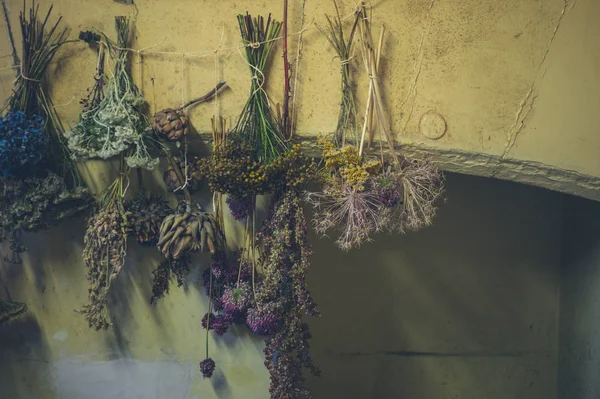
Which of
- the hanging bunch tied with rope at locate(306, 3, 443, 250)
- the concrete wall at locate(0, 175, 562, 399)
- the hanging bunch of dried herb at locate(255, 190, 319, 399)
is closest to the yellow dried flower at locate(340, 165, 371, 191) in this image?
the hanging bunch tied with rope at locate(306, 3, 443, 250)

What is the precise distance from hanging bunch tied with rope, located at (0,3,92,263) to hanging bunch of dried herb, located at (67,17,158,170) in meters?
0.14

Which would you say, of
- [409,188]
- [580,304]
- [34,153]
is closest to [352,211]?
[409,188]

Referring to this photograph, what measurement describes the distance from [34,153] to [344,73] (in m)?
1.21

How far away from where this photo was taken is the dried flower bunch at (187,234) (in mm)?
2377

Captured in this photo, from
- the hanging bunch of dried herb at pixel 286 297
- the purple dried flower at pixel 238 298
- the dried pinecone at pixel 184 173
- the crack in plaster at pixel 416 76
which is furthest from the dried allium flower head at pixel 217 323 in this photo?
the crack in plaster at pixel 416 76

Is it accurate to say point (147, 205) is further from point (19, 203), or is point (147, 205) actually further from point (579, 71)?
point (579, 71)

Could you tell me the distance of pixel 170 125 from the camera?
95.2 inches

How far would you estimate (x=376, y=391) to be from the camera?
3.53 m

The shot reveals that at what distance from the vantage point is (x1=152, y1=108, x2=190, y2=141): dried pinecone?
95.3 inches

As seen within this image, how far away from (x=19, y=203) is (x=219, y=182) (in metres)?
0.76

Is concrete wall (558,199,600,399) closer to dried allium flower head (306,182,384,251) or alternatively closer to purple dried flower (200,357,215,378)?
dried allium flower head (306,182,384,251)

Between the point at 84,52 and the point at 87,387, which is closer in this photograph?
the point at 84,52

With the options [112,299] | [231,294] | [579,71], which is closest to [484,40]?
[579,71]

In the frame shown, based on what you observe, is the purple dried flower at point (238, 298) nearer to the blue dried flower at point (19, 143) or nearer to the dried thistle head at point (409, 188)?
the dried thistle head at point (409, 188)
